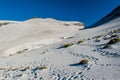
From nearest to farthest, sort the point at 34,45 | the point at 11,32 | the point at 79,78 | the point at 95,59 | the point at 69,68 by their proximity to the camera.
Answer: the point at 79,78
the point at 69,68
the point at 95,59
the point at 34,45
the point at 11,32

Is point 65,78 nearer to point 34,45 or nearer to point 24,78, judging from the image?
point 24,78

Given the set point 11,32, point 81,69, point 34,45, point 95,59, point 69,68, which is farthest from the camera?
point 11,32

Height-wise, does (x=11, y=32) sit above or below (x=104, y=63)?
above

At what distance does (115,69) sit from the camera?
1121cm

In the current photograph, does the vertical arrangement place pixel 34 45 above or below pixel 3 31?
below

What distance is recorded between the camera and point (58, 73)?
1262 centimetres

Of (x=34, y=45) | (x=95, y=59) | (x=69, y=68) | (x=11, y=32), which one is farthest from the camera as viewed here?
(x=11, y=32)

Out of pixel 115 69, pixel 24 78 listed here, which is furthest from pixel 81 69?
pixel 24 78

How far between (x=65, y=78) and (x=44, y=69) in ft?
10.9

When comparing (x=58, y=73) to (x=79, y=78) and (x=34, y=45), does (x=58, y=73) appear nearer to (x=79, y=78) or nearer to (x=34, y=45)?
(x=79, y=78)

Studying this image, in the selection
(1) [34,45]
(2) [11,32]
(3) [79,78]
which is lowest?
(3) [79,78]

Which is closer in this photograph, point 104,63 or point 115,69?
point 115,69

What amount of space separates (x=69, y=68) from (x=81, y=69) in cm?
115

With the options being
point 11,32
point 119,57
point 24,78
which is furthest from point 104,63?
point 11,32
